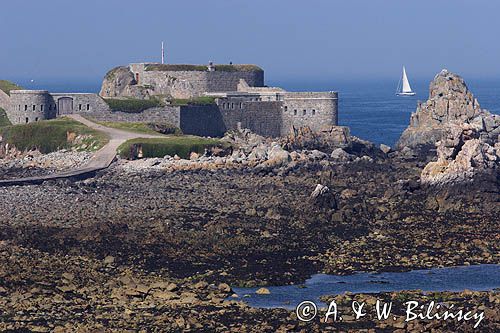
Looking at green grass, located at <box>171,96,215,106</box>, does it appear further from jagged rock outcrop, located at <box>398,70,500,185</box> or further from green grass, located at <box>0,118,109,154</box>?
jagged rock outcrop, located at <box>398,70,500,185</box>

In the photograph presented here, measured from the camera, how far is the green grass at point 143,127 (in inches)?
2945

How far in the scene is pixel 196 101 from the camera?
7912 cm

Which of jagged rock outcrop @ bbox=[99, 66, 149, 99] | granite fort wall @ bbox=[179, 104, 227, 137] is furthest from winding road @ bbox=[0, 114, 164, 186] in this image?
jagged rock outcrop @ bbox=[99, 66, 149, 99]

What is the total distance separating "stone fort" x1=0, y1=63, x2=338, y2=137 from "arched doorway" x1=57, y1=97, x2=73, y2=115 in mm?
64

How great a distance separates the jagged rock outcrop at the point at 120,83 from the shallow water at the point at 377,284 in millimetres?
47584

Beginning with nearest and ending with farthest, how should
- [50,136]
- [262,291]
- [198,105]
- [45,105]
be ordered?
[262,291] < [50,136] < [45,105] < [198,105]

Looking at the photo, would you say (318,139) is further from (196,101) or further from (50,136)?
(50,136)

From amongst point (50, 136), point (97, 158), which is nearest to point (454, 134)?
point (97, 158)

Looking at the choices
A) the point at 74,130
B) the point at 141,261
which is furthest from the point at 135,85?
the point at 141,261

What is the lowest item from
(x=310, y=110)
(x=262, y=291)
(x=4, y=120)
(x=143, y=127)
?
(x=262, y=291)

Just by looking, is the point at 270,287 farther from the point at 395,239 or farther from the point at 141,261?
the point at 395,239

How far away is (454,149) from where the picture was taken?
59.0m

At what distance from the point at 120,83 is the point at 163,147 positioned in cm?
2115

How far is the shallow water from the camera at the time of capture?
37156 millimetres
